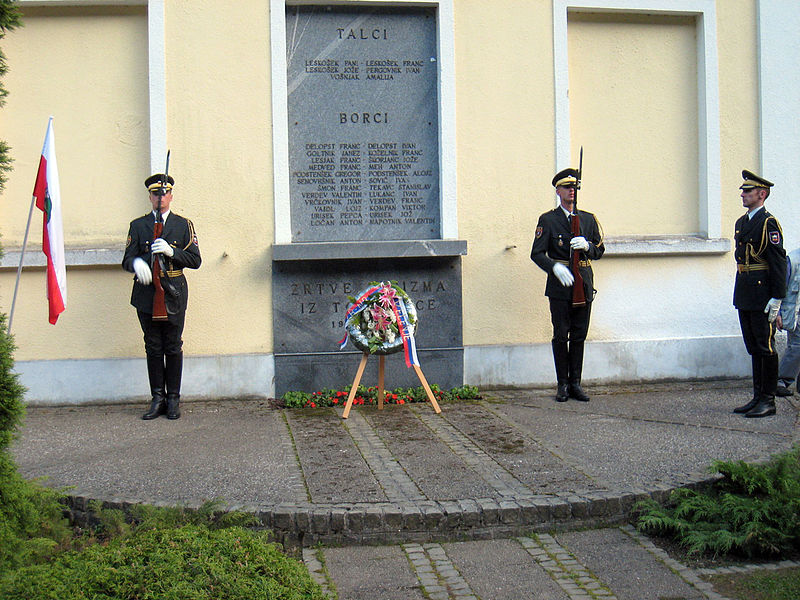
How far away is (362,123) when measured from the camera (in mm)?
8680

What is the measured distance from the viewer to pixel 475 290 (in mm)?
8766

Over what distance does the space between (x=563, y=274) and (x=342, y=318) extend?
7.40ft

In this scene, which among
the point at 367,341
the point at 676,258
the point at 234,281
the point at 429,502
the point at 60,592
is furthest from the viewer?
the point at 676,258

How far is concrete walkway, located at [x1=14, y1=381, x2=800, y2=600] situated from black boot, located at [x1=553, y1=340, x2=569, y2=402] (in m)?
0.25

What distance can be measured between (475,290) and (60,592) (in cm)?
613

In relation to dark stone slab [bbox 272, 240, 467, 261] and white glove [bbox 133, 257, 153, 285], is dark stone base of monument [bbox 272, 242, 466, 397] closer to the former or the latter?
dark stone slab [bbox 272, 240, 467, 261]

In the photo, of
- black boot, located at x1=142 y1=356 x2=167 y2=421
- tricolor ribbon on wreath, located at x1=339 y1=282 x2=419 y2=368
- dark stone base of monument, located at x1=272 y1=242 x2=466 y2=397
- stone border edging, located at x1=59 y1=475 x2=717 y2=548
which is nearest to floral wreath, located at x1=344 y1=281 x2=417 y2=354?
tricolor ribbon on wreath, located at x1=339 y1=282 x2=419 y2=368

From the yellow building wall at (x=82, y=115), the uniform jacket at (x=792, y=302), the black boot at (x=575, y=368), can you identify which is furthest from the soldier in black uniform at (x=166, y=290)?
the uniform jacket at (x=792, y=302)

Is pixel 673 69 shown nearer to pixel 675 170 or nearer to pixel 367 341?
pixel 675 170

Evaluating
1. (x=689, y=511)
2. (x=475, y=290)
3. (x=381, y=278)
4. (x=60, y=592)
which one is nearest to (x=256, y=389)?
(x=381, y=278)

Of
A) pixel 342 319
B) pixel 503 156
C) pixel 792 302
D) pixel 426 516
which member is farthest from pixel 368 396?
pixel 792 302

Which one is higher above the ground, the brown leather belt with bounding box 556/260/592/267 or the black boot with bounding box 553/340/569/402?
the brown leather belt with bounding box 556/260/592/267

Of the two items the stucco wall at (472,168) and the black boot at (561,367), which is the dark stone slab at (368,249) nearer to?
the stucco wall at (472,168)

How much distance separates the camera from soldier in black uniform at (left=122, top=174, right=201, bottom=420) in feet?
24.5
